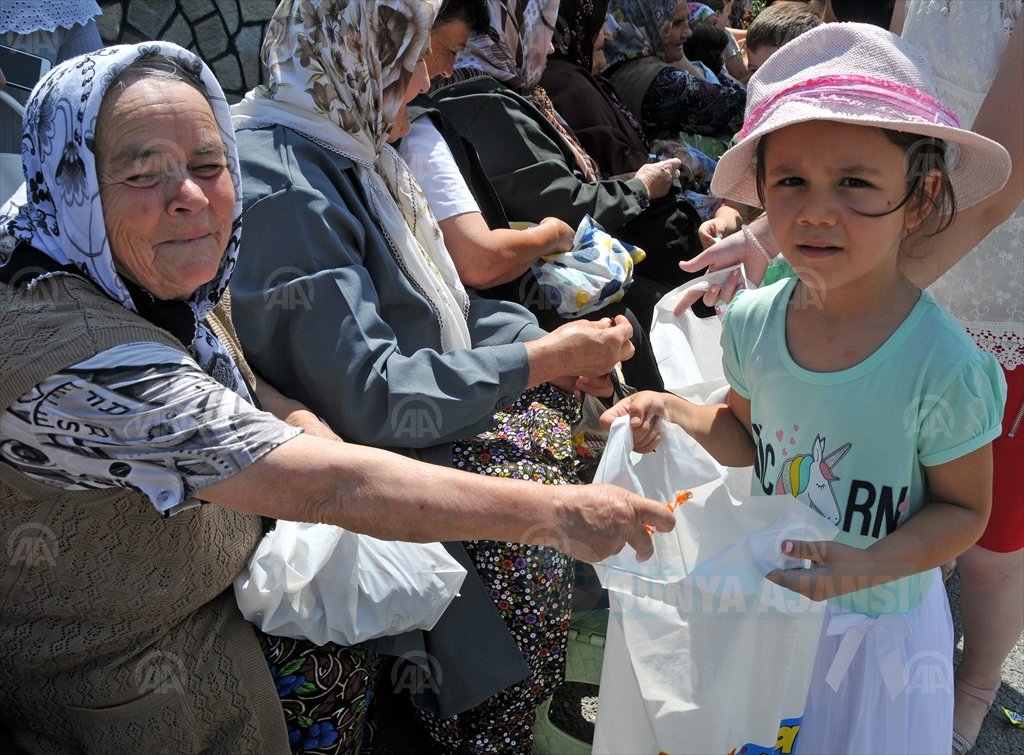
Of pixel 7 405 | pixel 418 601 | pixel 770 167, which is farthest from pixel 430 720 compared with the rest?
pixel 770 167

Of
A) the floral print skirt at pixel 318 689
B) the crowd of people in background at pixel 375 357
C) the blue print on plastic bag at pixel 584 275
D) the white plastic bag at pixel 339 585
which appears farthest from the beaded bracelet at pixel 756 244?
the floral print skirt at pixel 318 689

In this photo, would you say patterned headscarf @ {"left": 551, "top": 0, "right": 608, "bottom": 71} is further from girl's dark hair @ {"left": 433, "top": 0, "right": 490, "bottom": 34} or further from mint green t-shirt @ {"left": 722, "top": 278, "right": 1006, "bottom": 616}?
mint green t-shirt @ {"left": 722, "top": 278, "right": 1006, "bottom": 616}

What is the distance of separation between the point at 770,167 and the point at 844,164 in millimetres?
150

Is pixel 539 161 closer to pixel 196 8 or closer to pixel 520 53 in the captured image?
pixel 520 53

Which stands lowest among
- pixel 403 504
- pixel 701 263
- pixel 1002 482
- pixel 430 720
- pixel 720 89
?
pixel 430 720

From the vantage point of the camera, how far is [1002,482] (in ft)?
7.04

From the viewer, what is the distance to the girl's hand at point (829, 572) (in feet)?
4.84

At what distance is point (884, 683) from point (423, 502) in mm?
916

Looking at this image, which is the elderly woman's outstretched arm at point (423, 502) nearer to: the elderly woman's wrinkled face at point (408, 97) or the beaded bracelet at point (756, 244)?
the beaded bracelet at point (756, 244)

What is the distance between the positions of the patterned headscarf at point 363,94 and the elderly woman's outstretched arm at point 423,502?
32.6 inches

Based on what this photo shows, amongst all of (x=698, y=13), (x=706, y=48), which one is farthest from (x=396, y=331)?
(x=698, y=13)

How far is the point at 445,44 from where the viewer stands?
9.75ft

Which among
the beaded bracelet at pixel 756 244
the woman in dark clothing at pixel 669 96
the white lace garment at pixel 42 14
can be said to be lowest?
the beaded bracelet at pixel 756 244

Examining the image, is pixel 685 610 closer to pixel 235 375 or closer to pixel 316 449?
pixel 316 449
